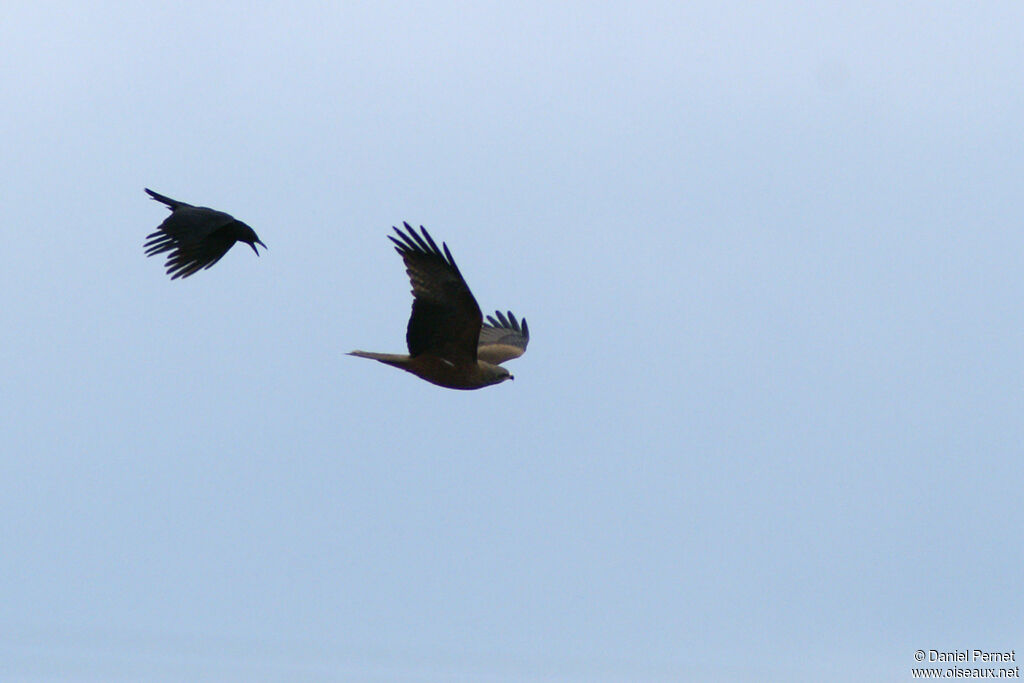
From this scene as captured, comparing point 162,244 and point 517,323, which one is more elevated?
point 517,323

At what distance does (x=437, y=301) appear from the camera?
16.7 meters

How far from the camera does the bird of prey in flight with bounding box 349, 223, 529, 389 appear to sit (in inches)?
654

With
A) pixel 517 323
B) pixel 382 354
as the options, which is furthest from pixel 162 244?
pixel 517 323

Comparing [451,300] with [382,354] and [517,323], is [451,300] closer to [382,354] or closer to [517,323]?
[382,354]

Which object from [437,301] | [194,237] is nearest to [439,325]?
[437,301]

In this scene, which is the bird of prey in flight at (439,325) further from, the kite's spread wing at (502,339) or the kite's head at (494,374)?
A: the kite's spread wing at (502,339)

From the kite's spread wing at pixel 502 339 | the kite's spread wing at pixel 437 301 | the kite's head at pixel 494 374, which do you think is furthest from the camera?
the kite's spread wing at pixel 502 339

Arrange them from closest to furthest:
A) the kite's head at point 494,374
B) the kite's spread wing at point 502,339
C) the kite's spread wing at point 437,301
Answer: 1. the kite's spread wing at point 437,301
2. the kite's head at point 494,374
3. the kite's spread wing at point 502,339

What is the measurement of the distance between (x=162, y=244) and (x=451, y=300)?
363 cm

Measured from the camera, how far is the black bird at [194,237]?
17984mm

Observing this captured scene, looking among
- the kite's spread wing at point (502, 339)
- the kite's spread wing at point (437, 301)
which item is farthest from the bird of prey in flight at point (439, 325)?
the kite's spread wing at point (502, 339)

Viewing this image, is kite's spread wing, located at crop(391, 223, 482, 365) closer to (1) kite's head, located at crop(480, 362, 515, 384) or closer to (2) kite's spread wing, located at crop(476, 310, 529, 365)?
(1) kite's head, located at crop(480, 362, 515, 384)

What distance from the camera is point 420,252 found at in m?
16.6

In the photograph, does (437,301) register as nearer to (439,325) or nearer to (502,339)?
(439,325)
